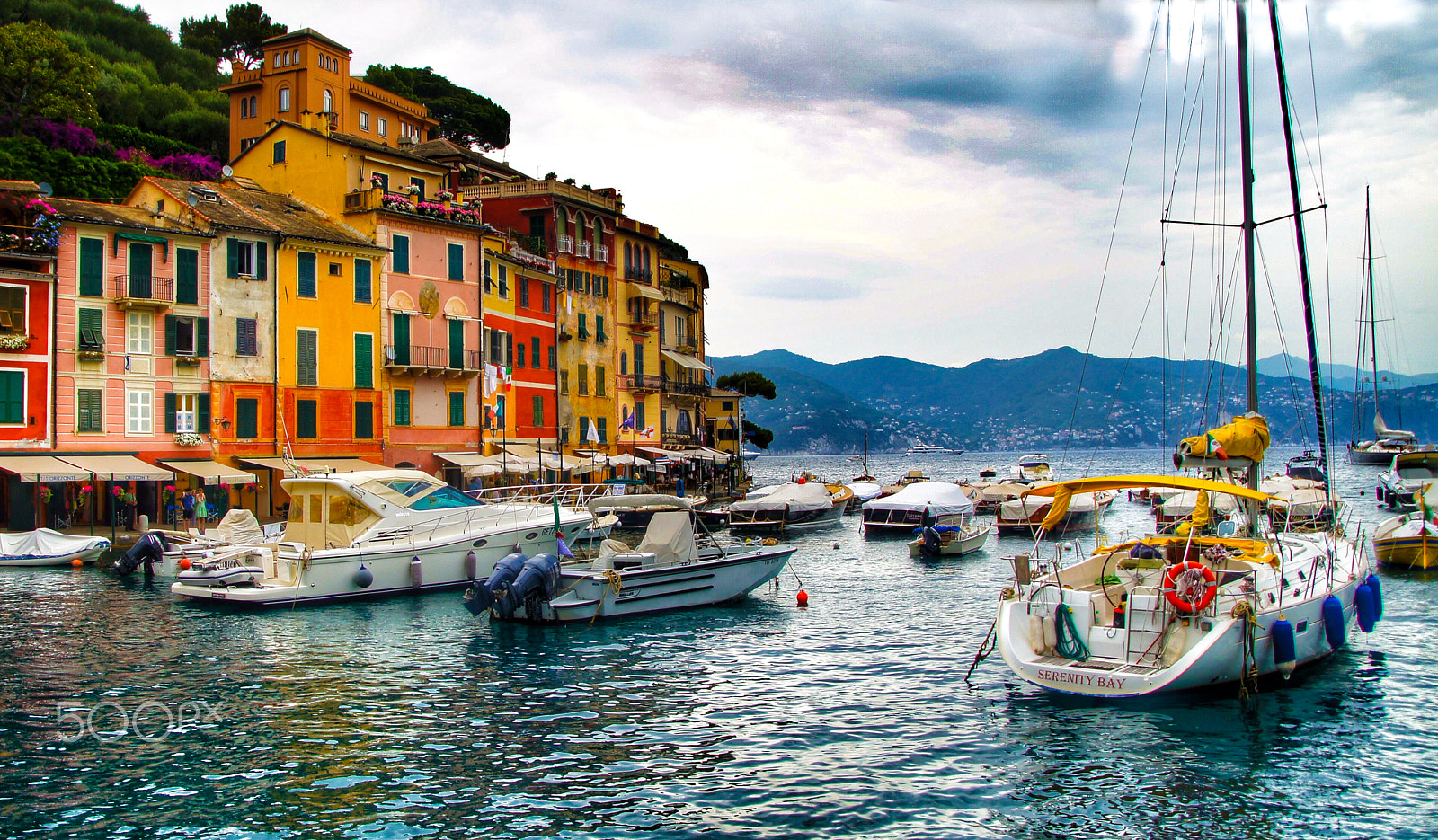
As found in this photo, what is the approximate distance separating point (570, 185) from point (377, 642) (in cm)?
4674

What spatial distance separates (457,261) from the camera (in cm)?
5169

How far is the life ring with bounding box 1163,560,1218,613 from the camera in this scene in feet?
53.7

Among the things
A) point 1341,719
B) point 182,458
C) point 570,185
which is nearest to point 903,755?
point 1341,719

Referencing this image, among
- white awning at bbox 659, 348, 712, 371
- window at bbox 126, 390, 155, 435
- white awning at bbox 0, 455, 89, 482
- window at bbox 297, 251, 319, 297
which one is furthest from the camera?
white awning at bbox 659, 348, 712, 371

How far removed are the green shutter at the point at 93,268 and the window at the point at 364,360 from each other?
1046cm

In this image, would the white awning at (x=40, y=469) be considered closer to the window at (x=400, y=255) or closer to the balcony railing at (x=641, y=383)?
the window at (x=400, y=255)

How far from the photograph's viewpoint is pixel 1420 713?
16578mm

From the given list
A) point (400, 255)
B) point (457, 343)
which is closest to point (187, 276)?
point (400, 255)

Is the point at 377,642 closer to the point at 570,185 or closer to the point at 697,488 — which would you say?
the point at 570,185

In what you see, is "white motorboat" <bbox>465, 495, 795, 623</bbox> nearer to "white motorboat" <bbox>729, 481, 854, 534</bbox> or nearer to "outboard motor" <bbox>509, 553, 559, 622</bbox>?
"outboard motor" <bbox>509, 553, 559, 622</bbox>

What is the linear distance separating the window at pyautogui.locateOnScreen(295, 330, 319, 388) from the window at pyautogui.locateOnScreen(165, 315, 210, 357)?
3.80m

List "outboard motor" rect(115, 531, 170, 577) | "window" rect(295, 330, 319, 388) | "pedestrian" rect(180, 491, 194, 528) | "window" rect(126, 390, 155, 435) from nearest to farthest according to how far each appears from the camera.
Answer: "outboard motor" rect(115, 531, 170, 577) → "pedestrian" rect(180, 491, 194, 528) → "window" rect(126, 390, 155, 435) → "window" rect(295, 330, 319, 388)

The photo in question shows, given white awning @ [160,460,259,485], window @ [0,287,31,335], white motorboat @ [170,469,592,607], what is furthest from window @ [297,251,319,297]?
white motorboat @ [170,469,592,607]

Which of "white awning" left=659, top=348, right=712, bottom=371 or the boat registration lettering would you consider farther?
"white awning" left=659, top=348, right=712, bottom=371
